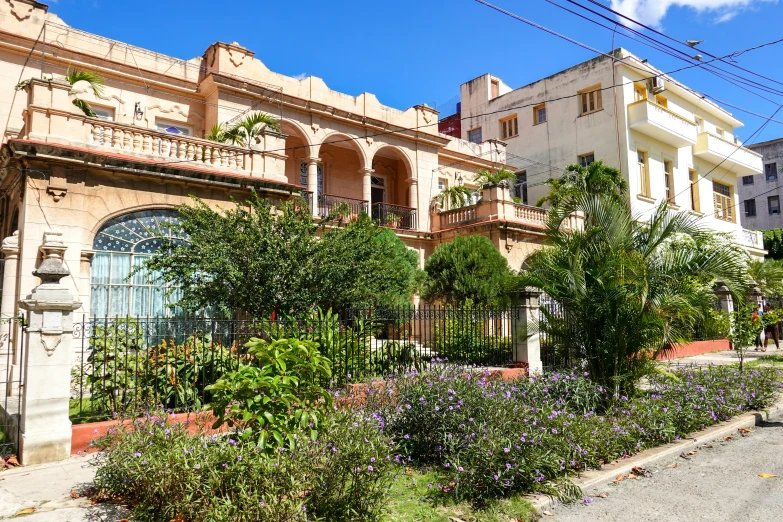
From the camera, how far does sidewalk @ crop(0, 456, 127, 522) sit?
4477mm

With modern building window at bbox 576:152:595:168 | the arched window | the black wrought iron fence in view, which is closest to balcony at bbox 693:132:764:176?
modern building window at bbox 576:152:595:168

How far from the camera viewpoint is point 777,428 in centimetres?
787

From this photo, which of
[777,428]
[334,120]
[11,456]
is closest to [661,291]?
[777,428]

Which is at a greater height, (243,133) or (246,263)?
(243,133)

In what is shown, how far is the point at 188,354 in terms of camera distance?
769 centimetres

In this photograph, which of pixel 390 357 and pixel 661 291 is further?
pixel 390 357

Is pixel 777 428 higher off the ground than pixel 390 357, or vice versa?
pixel 390 357

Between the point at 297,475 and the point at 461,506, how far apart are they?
5.13 feet

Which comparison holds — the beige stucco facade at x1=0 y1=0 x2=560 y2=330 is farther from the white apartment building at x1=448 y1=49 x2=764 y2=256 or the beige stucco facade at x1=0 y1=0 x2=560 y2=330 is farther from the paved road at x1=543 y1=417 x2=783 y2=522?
the paved road at x1=543 y1=417 x2=783 y2=522

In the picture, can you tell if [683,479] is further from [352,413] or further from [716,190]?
[716,190]

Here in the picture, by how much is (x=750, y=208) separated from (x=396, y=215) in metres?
40.0

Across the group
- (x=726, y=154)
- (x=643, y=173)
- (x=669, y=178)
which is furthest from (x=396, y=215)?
(x=726, y=154)

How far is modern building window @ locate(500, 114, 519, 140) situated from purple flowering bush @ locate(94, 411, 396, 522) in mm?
25201

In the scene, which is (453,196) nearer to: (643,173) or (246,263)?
(643,173)
